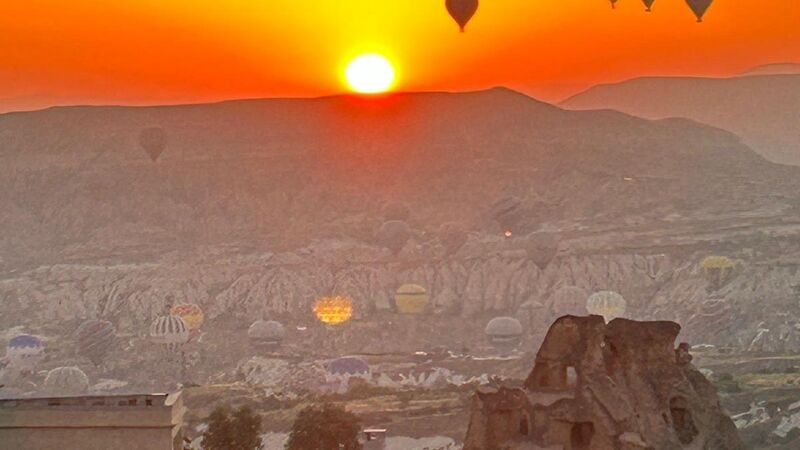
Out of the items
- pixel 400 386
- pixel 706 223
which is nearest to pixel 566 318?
pixel 400 386

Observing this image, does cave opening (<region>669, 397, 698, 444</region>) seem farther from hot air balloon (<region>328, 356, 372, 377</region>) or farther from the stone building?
hot air balloon (<region>328, 356, 372, 377</region>)

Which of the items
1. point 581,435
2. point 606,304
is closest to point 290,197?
point 606,304

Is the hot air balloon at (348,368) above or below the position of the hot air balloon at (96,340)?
below

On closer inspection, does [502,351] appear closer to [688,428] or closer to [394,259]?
[394,259]

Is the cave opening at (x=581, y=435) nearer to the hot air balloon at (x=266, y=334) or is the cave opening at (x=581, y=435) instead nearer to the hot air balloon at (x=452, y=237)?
the hot air balloon at (x=266, y=334)

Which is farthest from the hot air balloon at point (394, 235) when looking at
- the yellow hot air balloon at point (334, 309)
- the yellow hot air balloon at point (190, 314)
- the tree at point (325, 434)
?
the tree at point (325, 434)

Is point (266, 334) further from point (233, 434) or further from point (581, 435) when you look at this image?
point (581, 435)

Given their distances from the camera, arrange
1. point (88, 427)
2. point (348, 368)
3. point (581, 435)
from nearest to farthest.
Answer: point (581, 435) < point (88, 427) < point (348, 368)
